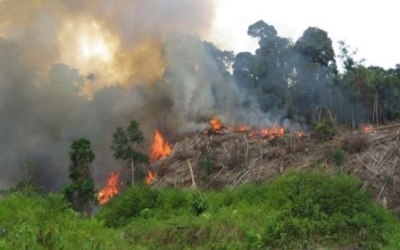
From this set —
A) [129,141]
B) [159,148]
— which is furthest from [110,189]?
[129,141]

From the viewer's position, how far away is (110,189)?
48094 millimetres

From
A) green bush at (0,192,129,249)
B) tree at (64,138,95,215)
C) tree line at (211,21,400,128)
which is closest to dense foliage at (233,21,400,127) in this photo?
tree line at (211,21,400,128)

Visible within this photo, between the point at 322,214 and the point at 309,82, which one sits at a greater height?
the point at 309,82

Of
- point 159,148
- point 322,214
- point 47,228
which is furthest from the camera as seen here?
point 159,148

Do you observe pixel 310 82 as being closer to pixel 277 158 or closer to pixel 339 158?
pixel 277 158

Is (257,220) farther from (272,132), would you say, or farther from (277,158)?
(272,132)

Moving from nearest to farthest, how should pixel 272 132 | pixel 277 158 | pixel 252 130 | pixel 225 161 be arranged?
pixel 277 158 < pixel 225 161 < pixel 272 132 < pixel 252 130

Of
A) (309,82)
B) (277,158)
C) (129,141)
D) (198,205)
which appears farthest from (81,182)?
(309,82)

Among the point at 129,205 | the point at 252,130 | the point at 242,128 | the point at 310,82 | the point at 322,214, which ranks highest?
the point at 310,82

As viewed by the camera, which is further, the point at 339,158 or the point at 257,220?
the point at 339,158

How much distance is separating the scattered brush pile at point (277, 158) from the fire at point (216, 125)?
1.82 feet

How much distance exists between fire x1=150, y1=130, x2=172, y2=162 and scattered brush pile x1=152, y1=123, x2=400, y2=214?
269cm

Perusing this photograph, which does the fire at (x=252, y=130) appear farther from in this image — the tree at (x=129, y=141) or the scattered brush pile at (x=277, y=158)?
the tree at (x=129, y=141)

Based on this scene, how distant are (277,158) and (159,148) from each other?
49.0 ft
